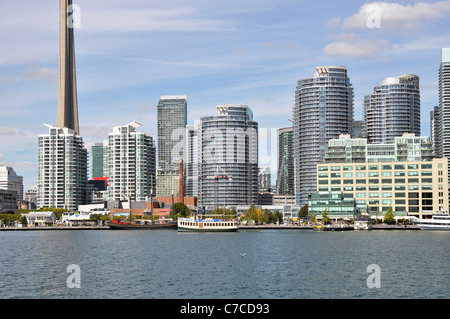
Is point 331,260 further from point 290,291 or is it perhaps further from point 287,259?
point 290,291

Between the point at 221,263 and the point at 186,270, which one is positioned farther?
the point at 221,263

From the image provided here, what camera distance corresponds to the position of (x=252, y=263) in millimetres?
103438
